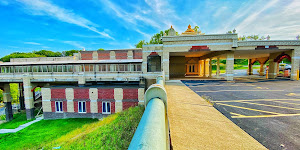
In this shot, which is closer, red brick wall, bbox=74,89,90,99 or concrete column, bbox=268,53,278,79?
red brick wall, bbox=74,89,90,99

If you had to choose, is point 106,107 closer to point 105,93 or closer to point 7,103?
point 105,93

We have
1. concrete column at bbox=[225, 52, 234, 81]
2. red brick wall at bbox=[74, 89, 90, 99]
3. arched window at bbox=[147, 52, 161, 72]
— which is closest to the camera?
concrete column at bbox=[225, 52, 234, 81]

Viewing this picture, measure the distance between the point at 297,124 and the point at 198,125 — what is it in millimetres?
3421

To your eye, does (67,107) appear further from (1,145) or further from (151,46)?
(151,46)

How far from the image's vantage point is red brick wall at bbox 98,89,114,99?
60.1 ft

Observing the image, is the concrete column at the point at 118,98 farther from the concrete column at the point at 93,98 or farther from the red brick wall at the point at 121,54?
the red brick wall at the point at 121,54

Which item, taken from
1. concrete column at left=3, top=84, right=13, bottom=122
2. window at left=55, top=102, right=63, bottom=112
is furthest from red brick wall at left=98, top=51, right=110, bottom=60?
concrete column at left=3, top=84, right=13, bottom=122

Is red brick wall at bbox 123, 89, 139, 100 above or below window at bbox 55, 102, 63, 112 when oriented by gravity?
above

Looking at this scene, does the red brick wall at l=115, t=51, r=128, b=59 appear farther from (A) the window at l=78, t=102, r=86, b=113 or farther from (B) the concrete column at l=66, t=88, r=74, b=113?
(A) the window at l=78, t=102, r=86, b=113

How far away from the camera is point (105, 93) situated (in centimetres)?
1839

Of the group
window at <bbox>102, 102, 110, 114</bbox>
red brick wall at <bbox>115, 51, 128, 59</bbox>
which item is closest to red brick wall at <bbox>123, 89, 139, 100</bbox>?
window at <bbox>102, 102, 110, 114</bbox>

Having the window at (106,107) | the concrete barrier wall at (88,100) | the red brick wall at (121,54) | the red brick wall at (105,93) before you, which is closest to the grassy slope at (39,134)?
the concrete barrier wall at (88,100)

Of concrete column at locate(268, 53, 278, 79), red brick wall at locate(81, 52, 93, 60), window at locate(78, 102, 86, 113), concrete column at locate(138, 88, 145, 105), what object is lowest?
window at locate(78, 102, 86, 113)

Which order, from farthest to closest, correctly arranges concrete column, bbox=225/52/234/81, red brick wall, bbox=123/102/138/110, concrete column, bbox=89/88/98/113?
1. concrete column, bbox=89/88/98/113
2. red brick wall, bbox=123/102/138/110
3. concrete column, bbox=225/52/234/81
